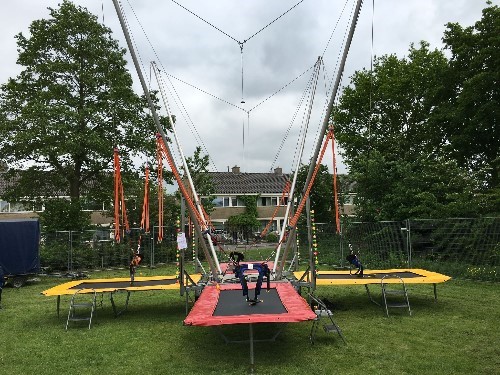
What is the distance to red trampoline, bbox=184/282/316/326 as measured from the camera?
6.73 m

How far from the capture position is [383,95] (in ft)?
116

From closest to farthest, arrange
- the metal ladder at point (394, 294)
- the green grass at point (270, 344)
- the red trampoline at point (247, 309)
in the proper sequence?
the red trampoline at point (247, 309), the green grass at point (270, 344), the metal ladder at point (394, 294)

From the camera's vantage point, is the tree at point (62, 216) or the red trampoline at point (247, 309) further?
the tree at point (62, 216)

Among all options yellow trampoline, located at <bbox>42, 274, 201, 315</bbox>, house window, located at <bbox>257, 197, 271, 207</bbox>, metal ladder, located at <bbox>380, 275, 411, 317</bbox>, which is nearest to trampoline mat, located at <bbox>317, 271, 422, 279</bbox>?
metal ladder, located at <bbox>380, 275, 411, 317</bbox>

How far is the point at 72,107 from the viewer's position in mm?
23062

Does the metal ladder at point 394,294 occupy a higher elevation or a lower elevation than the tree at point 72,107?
lower

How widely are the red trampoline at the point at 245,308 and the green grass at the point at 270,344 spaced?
68 centimetres

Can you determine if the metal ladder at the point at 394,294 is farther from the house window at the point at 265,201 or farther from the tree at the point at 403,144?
the house window at the point at 265,201

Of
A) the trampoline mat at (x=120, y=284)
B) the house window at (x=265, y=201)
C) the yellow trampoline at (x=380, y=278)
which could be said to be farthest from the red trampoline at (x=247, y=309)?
the house window at (x=265, y=201)

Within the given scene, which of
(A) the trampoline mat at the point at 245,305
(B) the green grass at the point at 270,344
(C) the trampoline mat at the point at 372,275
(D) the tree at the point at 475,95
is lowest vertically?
(B) the green grass at the point at 270,344

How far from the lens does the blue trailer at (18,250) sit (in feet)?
55.2

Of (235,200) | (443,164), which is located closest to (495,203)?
(443,164)

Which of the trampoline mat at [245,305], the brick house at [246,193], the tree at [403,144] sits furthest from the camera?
the brick house at [246,193]

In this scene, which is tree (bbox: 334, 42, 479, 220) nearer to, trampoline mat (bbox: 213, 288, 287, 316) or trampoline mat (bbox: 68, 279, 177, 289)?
trampoline mat (bbox: 213, 288, 287, 316)
